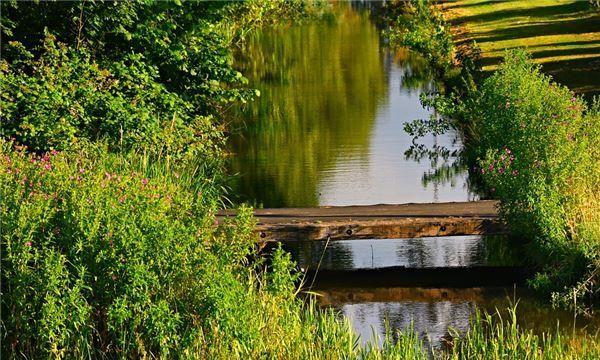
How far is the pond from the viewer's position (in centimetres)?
1313

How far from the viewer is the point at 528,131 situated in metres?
13.4

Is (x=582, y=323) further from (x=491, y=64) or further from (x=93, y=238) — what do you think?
(x=491, y=64)

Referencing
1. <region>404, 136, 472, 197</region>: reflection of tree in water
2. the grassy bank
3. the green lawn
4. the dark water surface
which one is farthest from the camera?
the green lawn

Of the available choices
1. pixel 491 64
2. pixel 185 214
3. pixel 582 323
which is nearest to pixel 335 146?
pixel 491 64

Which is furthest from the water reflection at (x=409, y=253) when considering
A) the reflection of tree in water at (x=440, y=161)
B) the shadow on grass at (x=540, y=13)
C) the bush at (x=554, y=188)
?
the shadow on grass at (x=540, y=13)

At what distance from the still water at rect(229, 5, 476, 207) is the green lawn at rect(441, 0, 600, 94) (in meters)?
3.12

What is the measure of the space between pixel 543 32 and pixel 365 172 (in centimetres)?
2246

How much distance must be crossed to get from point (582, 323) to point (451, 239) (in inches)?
166

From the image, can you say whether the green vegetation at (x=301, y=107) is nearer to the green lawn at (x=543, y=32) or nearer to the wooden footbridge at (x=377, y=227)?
the green lawn at (x=543, y=32)

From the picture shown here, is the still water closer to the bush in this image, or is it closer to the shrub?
the shrub

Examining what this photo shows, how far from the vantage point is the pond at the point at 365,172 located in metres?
13.1

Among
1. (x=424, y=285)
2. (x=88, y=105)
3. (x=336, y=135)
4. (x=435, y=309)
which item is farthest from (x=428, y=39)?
(x=435, y=309)

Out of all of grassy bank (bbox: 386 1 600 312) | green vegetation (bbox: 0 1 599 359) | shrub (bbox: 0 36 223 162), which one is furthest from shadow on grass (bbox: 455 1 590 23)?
green vegetation (bbox: 0 1 599 359)

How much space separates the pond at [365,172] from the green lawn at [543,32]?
3.09 metres
